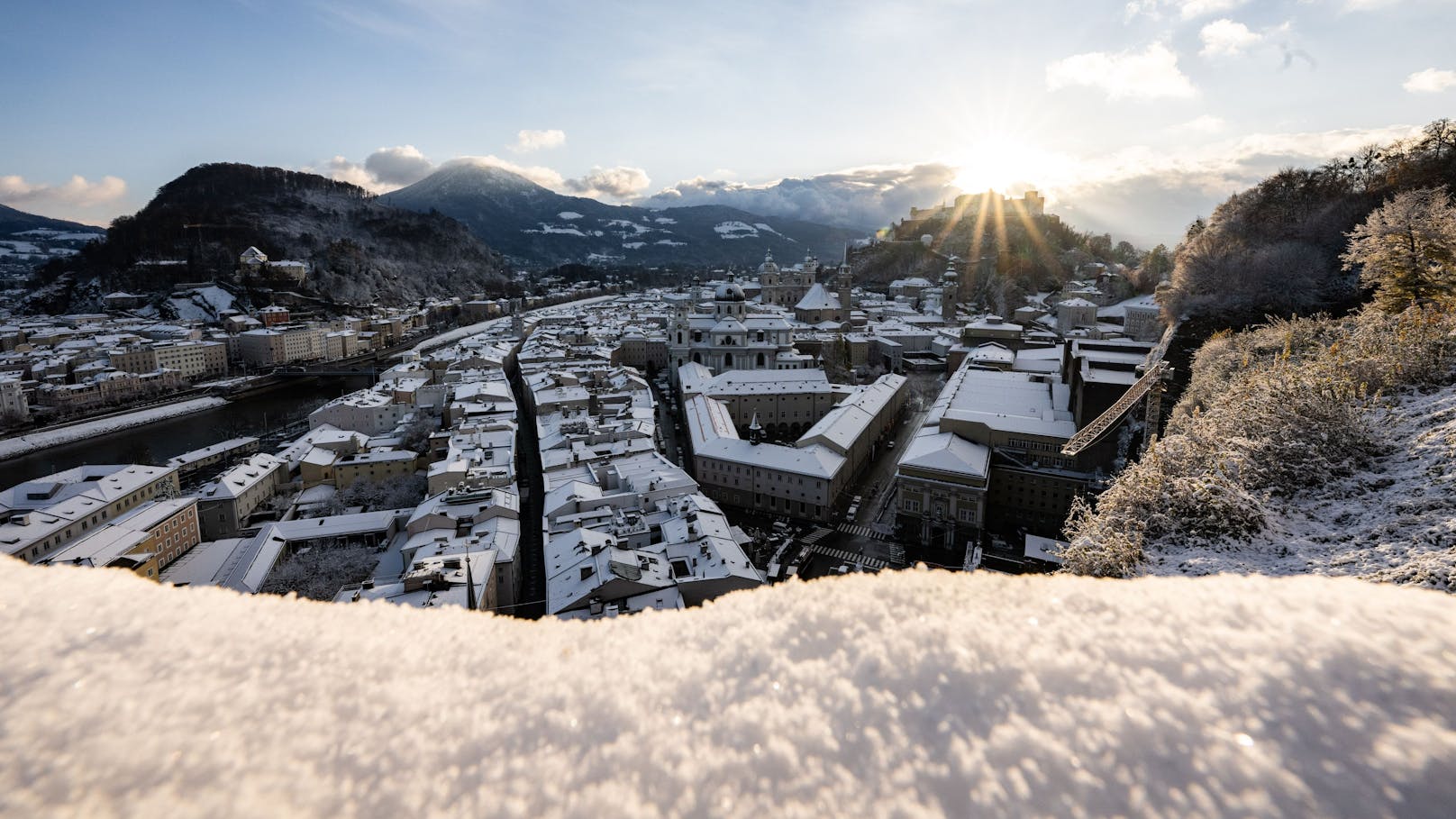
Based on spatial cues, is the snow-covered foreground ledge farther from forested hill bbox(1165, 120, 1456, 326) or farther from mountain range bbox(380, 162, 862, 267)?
mountain range bbox(380, 162, 862, 267)

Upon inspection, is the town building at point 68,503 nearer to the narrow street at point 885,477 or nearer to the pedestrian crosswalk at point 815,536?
the pedestrian crosswalk at point 815,536

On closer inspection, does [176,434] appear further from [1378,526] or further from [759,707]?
[1378,526]

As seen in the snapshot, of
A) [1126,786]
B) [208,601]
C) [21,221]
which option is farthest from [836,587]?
[21,221]

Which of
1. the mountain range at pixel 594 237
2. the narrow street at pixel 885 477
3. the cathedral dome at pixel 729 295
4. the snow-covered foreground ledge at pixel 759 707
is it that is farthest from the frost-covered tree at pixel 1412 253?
the mountain range at pixel 594 237

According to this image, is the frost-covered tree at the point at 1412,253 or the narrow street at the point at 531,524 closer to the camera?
the frost-covered tree at the point at 1412,253

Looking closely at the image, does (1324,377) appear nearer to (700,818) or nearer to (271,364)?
(700,818)

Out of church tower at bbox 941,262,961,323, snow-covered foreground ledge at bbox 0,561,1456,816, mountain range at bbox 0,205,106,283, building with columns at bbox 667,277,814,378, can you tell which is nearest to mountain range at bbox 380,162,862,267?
mountain range at bbox 0,205,106,283

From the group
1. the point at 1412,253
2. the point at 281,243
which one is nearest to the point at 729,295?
the point at 1412,253
